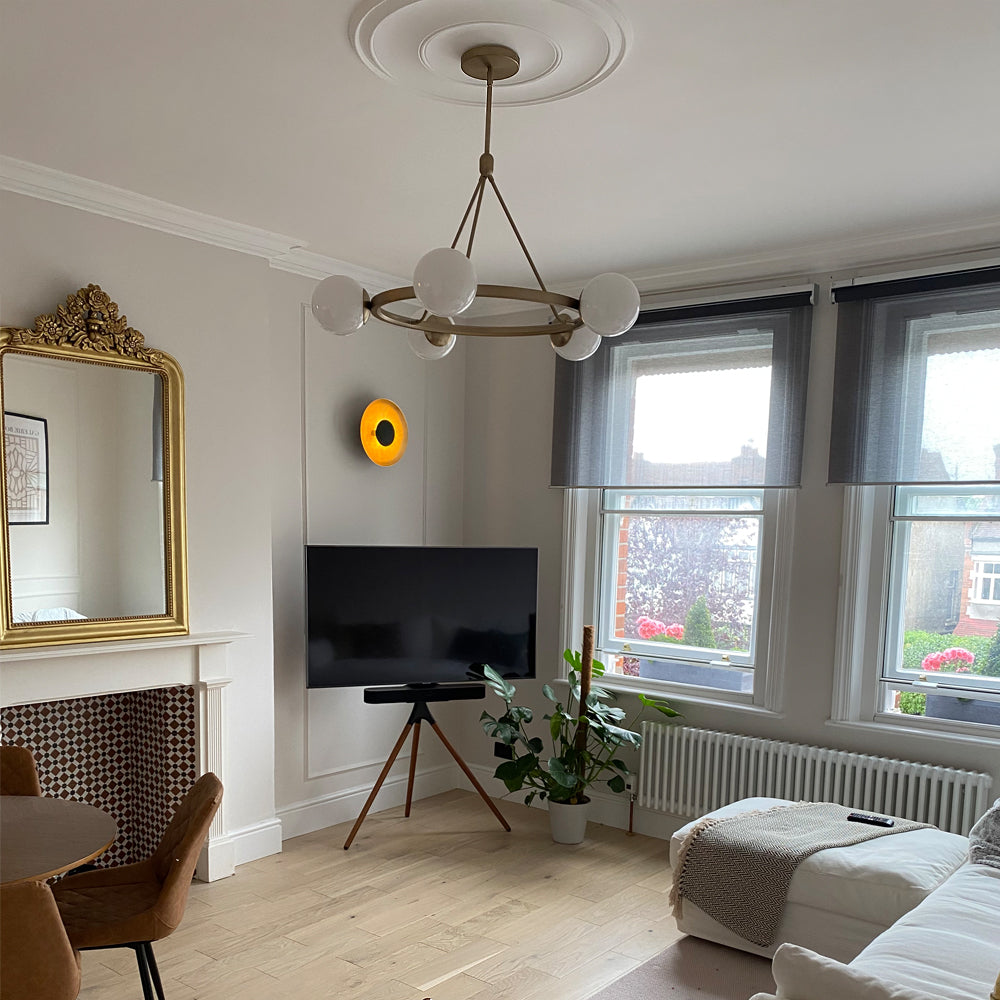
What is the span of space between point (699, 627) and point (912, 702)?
101cm

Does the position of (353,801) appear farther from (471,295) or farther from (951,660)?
(471,295)

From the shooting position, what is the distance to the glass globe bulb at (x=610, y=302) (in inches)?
86.1

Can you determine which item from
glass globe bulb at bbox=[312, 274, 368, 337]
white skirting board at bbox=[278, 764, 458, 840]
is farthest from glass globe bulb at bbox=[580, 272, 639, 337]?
white skirting board at bbox=[278, 764, 458, 840]

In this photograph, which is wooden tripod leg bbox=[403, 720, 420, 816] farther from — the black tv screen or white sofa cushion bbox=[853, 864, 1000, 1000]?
white sofa cushion bbox=[853, 864, 1000, 1000]

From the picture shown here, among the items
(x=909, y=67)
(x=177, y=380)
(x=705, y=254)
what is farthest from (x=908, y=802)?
(x=177, y=380)

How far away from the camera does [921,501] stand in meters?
3.85

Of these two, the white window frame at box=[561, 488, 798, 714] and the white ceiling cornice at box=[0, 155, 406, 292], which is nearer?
the white ceiling cornice at box=[0, 155, 406, 292]

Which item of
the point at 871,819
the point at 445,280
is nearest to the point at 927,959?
the point at 871,819

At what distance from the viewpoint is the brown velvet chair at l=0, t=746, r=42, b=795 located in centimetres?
283

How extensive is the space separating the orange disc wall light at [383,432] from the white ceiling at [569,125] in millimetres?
946

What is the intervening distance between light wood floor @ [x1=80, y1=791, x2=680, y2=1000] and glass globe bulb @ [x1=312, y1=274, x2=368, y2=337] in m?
2.13

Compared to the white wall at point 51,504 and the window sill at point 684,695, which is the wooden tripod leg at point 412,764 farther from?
the white wall at point 51,504

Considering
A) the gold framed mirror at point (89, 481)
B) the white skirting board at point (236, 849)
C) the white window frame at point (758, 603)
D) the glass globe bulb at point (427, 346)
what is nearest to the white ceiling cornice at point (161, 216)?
the gold framed mirror at point (89, 481)

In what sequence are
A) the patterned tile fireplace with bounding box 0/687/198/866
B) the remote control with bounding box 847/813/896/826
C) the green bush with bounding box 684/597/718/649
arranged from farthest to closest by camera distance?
the green bush with bounding box 684/597/718/649 → the patterned tile fireplace with bounding box 0/687/198/866 → the remote control with bounding box 847/813/896/826
